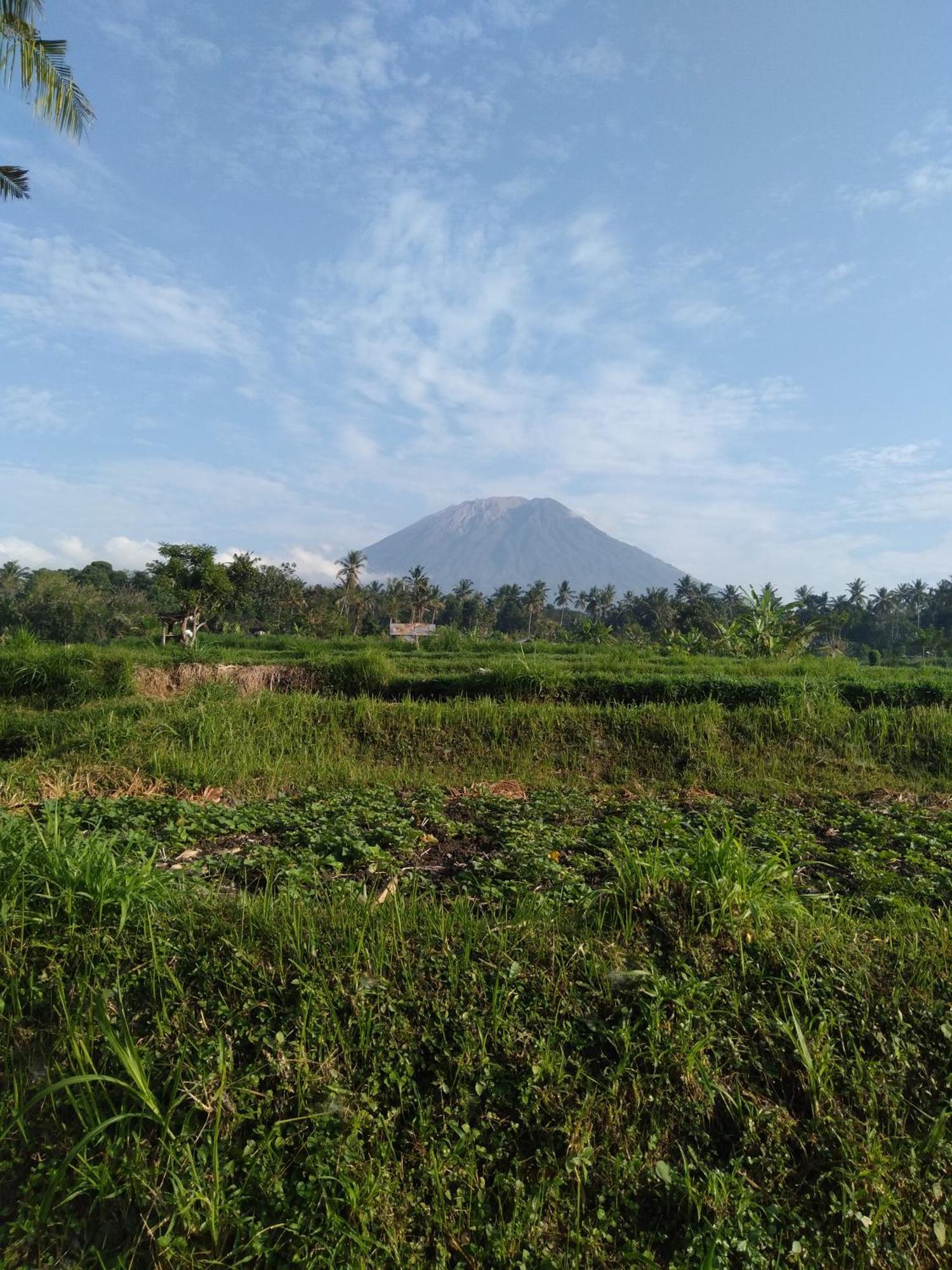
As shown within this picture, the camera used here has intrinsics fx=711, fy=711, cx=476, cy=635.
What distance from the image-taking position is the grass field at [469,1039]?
6.83ft

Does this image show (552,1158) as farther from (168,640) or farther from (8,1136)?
(168,640)

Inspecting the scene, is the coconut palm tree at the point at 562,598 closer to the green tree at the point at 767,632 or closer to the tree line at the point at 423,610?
the tree line at the point at 423,610

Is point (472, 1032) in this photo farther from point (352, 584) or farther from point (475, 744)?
point (352, 584)

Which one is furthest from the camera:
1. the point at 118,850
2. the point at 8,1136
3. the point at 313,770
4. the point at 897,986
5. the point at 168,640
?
the point at 168,640

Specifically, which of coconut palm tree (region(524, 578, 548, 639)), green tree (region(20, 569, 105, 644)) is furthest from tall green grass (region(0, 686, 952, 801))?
coconut palm tree (region(524, 578, 548, 639))

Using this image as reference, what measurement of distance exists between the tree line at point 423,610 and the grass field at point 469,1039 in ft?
52.8

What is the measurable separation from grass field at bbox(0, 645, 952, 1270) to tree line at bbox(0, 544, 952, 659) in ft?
52.8

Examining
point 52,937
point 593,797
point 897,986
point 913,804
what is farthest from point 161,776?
point 913,804

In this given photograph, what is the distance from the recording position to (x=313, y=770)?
653cm

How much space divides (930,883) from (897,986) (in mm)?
1147

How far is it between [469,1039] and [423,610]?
60066 mm

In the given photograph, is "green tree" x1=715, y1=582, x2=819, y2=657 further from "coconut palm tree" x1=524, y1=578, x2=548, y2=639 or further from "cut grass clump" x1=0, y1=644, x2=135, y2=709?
"coconut palm tree" x1=524, y1=578, x2=548, y2=639

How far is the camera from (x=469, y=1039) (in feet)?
8.30

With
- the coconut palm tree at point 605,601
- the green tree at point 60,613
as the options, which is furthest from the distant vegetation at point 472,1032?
the coconut palm tree at point 605,601
